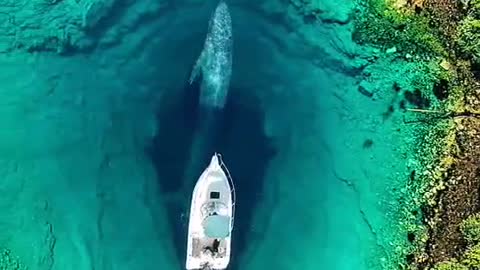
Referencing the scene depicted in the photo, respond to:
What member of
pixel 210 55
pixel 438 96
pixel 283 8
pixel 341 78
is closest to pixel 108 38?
pixel 210 55

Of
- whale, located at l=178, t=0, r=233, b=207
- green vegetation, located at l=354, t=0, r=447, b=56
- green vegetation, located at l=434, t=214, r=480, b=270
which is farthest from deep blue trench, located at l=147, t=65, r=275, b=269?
green vegetation, located at l=434, t=214, r=480, b=270

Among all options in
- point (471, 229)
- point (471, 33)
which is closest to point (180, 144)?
point (471, 229)

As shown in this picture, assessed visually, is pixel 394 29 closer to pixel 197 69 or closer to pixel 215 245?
pixel 197 69

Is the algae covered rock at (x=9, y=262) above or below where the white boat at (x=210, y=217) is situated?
below

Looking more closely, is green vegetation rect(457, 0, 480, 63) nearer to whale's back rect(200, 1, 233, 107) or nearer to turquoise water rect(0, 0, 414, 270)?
turquoise water rect(0, 0, 414, 270)

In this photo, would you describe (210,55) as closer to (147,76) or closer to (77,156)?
(147,76)

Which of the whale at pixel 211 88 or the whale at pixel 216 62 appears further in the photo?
the whale at pixel 216 62

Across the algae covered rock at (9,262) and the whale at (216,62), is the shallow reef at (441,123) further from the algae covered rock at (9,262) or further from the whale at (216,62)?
the algae covered rock at (9,262)

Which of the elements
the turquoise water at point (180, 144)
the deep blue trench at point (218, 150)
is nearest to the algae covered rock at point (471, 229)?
the turquoise water at point (180, 144)
